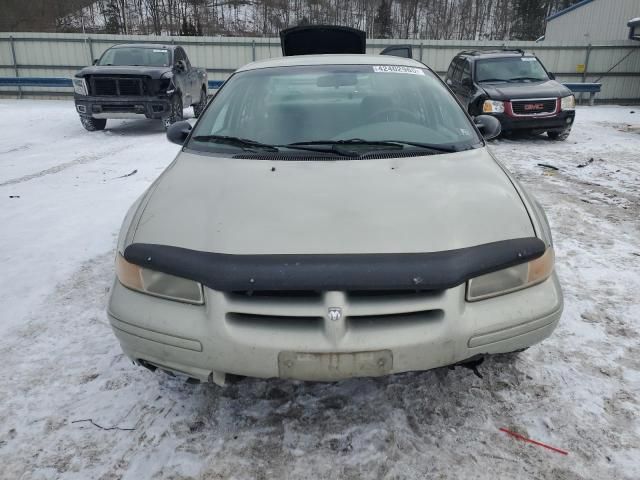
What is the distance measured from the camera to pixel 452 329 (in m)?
1.79

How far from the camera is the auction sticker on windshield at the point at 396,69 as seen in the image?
3395mm

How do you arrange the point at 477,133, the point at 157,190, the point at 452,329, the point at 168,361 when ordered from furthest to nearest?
the point at 477,133
the point at 157,190
the point at 168,361
the point at 452,329

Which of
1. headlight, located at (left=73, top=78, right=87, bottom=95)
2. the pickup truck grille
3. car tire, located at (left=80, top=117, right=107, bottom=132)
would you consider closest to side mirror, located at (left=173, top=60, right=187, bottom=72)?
the pickup truck grille

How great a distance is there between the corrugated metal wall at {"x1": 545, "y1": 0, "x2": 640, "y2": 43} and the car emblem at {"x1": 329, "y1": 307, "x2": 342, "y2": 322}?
834 inches

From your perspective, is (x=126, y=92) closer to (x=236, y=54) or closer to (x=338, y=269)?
(x=236, y=54)

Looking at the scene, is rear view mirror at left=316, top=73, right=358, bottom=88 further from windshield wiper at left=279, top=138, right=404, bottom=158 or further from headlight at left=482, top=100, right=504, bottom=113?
headlight at left=482, top=100, right=504, bottom=113

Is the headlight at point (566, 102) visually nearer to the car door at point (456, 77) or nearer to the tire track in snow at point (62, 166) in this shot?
the car door at point (456, 77)

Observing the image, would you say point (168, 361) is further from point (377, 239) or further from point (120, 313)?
point (377, 239)

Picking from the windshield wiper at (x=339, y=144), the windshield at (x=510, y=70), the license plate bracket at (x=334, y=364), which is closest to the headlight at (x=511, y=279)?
the license plate bracket at (x=334, y=364)

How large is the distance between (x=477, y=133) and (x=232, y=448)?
228 centimetres

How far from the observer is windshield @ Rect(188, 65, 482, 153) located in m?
2.82

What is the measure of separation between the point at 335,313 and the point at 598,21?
83.5ft

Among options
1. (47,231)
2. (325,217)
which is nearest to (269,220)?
(325,217)

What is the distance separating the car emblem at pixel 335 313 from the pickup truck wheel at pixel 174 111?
9294 mm
